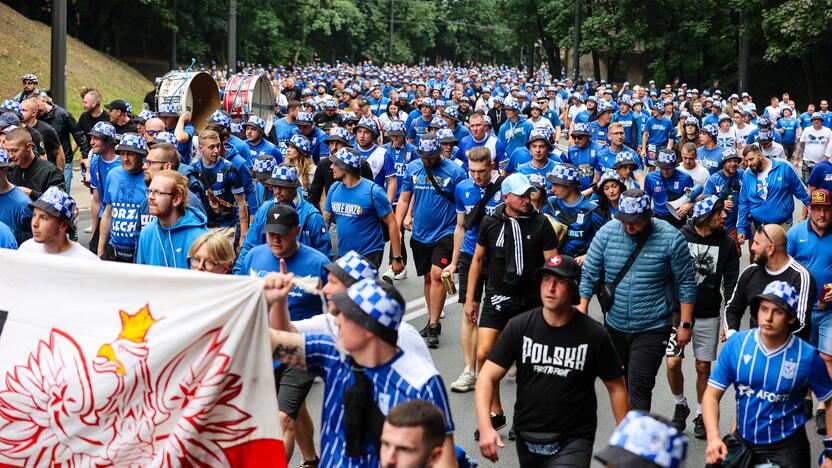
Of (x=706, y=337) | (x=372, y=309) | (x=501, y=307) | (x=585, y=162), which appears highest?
(x=585, y=162)

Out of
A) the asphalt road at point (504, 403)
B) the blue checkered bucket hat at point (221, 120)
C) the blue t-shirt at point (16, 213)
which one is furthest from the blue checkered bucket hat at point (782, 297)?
the blue checkered bucket hat at point (221, 120)

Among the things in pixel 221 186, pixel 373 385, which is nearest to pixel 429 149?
pixel 221 186

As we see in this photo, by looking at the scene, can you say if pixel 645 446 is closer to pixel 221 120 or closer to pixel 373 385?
pixel 373 385

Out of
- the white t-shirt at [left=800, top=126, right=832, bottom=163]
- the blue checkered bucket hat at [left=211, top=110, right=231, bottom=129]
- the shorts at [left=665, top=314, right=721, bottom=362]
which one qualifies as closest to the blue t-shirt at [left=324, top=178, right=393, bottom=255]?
the blue checkered bucket hat at [left=211, top=110, right=231, bottom=129]

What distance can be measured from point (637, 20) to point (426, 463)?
181 feet

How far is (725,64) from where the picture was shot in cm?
5797

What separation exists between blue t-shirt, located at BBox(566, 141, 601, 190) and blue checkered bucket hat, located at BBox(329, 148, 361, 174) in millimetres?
4859

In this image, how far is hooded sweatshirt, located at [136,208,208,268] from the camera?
7898 millimetres

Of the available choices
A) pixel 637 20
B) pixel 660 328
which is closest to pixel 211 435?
pixel 660 328

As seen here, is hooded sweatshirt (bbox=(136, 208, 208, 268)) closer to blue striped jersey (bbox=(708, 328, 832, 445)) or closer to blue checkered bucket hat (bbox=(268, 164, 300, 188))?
blue checkered bucket hat (bbox=(268, 164, 300, 188))

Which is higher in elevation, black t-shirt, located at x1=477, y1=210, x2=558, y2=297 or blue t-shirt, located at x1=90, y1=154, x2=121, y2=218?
blue t-shirt, located at x1=90, y1=154, x2=121, y2=218

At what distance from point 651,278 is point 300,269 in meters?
2.43

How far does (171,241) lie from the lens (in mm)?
7906

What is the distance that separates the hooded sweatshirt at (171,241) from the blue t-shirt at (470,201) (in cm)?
303
